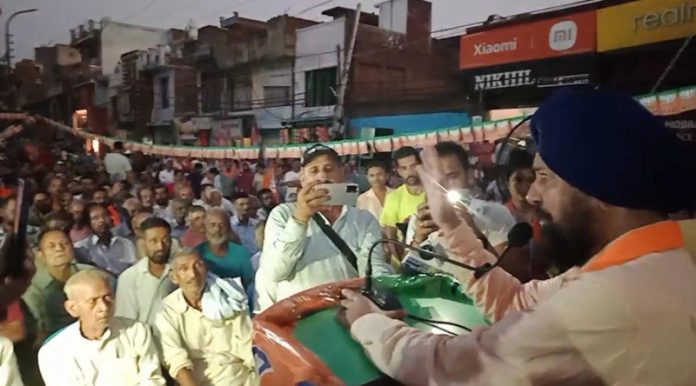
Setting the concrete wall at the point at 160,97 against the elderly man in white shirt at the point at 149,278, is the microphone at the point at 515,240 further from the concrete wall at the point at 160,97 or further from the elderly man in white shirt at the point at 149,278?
the concrete wall at the point at 160,97

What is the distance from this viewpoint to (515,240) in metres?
1.44

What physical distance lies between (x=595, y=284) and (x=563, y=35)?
63 cm

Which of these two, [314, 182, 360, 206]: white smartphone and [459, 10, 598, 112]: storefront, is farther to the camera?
[314, 182, 360, 206]: white smartphone

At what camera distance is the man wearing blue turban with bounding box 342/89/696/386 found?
102 cm

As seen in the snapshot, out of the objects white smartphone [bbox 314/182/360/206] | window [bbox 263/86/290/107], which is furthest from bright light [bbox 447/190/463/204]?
window [bbox 263/86/290/107]

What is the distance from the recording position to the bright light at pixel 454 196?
1497 mm

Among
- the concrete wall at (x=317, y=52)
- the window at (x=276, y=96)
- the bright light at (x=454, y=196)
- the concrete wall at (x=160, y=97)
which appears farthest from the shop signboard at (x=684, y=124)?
the concrete wall at (x=160, y=97)

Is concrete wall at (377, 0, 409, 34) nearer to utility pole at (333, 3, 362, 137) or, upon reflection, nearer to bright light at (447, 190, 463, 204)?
utility pole at (333, 3, 362, 137)

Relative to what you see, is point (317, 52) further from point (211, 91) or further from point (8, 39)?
point (8, 39)

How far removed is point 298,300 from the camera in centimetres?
155

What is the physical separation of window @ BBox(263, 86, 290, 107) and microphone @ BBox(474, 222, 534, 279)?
59cm

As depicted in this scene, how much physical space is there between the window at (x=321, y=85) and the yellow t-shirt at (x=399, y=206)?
0.25 metres

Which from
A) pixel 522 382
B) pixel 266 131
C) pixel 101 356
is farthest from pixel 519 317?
pixel 101 356

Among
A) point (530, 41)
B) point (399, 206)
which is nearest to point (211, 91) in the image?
point (399, 206)
